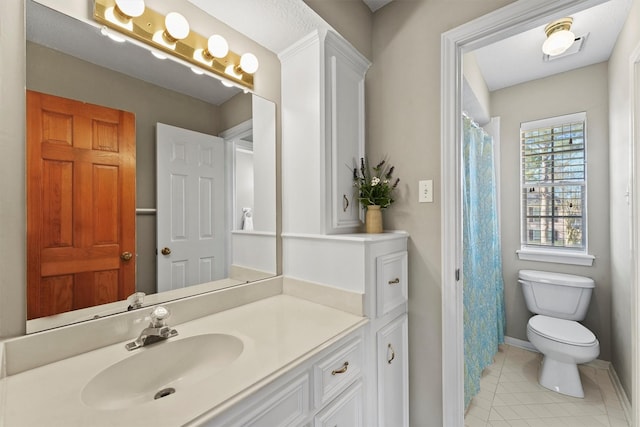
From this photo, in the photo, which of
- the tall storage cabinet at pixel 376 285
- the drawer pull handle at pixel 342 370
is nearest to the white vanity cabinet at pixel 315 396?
the drawer pull handle at pixel 342 370

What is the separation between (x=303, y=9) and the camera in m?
1.18

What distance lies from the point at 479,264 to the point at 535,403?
942mm

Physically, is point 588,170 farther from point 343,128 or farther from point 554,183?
point 343,128

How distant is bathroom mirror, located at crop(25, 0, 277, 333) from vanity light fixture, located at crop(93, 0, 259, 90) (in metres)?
0.04

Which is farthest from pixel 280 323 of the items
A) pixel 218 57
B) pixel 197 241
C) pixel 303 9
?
pixel 303 9

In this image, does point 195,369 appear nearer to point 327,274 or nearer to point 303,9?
point 327,274

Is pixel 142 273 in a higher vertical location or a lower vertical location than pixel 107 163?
lower

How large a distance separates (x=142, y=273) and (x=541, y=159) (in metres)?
3.21

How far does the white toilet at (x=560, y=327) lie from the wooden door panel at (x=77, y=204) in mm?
2541

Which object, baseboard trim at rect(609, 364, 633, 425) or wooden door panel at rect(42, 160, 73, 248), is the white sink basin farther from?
baseboard trim at rect(609, 364, 633, 425)

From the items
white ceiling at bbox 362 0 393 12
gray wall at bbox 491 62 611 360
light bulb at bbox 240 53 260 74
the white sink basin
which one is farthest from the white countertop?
gray wall at bbox 491 62 611 360

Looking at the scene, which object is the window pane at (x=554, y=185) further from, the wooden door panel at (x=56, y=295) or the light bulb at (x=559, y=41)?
the wooden door panel at (x=56, y=295)

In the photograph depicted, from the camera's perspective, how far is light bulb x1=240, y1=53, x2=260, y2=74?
129 cm

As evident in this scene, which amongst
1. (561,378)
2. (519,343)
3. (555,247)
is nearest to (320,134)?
(561,378)
